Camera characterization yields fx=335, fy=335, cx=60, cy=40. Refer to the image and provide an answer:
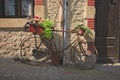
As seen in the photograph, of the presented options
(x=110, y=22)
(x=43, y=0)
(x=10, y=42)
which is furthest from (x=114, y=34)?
(x=10, y=42)

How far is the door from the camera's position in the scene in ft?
33.6

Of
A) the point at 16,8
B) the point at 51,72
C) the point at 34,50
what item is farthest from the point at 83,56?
the point at 16,8

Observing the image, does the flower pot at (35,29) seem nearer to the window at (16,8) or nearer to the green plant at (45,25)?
the green plant at (45,25)

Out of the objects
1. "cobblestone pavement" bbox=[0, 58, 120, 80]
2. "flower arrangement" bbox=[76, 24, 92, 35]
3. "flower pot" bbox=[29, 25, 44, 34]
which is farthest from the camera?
"flower arrangement" bbox=[76, 24, 92, 35]

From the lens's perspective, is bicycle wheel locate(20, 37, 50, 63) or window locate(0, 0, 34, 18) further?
window locate(0, 0, 34, 18)

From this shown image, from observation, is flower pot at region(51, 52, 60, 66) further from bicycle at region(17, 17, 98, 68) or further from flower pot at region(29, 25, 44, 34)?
flower pot at region(29, 25, 44, 34)

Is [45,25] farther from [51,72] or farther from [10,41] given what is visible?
[51,72]

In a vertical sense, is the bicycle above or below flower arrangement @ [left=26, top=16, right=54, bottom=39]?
below

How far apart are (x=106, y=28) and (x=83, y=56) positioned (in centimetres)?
119

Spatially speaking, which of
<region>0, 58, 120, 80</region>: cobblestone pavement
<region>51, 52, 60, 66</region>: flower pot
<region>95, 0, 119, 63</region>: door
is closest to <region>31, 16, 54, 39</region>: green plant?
<region>51, 52, 60, 66</region>: flower pot

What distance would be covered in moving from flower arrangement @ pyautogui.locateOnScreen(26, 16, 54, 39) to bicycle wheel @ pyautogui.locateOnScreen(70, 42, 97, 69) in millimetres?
895

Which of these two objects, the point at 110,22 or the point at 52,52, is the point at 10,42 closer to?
the point at 52,52

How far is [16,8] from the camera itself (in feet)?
32.8

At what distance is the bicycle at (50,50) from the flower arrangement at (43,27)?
288mm
